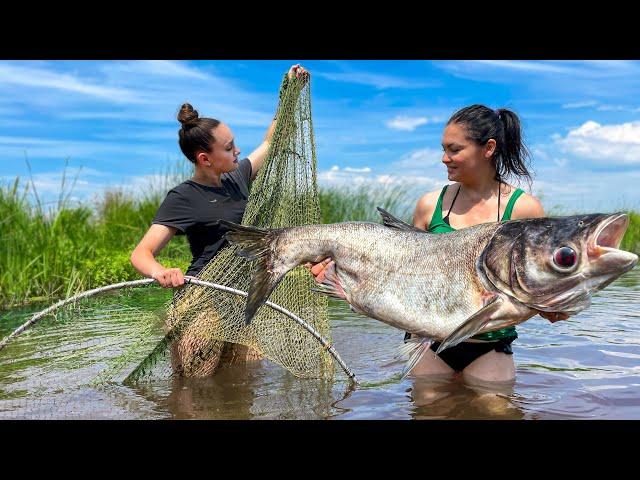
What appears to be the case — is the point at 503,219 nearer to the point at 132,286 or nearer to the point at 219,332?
the point at 219,332

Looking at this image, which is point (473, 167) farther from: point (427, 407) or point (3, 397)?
point (3, 397)

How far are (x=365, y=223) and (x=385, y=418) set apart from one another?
132 cm

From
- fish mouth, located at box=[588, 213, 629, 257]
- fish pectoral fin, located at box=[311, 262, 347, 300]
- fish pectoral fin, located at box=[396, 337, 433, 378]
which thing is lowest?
fish pectoral fin, located at box=[396, 337, 433, 378]

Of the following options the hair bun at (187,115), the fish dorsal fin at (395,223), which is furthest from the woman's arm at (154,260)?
the fish dorsal fin at (395,223)

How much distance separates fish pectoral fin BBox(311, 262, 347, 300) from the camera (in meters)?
3.96

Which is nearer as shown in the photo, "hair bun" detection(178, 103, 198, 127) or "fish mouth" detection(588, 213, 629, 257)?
"fish mouth" detection(588, 213, 629, 257)

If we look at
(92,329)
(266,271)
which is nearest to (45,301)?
(92,329)

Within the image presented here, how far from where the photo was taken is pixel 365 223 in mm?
3949

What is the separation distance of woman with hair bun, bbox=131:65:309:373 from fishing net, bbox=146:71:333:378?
0.17 m

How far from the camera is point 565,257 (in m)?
3.39

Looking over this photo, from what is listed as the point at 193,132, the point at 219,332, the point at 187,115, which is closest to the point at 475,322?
the point at 219,332

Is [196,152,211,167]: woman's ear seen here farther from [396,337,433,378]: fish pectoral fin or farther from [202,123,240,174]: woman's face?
[396,337,433,378]: fish pectoral fin

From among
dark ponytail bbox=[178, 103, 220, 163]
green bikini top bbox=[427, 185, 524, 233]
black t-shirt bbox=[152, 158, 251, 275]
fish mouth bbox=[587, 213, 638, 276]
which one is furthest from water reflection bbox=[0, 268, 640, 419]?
dark ponytail bbox=[178, 103, 220, 163]

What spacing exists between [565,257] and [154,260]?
276 centimetres
